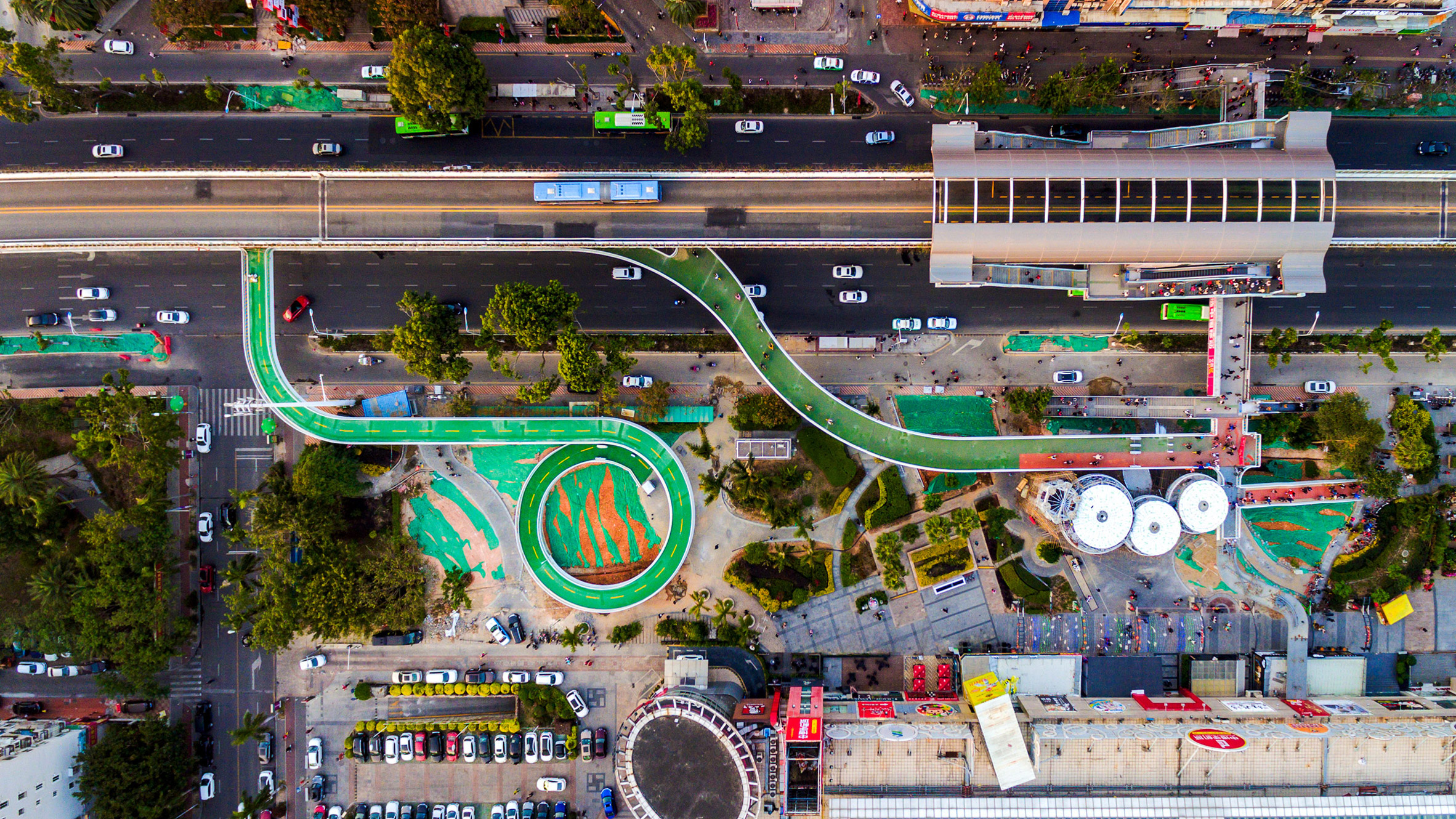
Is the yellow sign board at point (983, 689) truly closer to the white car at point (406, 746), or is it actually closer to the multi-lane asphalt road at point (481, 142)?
the multi-lane asphalt road at point (481, 142)

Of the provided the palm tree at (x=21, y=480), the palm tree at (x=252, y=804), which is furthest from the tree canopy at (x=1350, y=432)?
the palm tree at (x=21, y=480)

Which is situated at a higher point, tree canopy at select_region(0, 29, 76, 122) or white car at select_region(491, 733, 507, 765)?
tree canopy at select_region(0, 29, 76, 122)

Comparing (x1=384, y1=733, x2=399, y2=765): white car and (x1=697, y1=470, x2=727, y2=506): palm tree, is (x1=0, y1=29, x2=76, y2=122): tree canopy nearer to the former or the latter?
(x1=384, y1=733, x2=399, y2=765): white car

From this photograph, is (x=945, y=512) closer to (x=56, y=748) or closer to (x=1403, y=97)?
(x=1403, y=97)

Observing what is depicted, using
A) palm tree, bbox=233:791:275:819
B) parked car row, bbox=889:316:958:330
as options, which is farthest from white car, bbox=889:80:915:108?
palm tree, bbox=233:791:275:819

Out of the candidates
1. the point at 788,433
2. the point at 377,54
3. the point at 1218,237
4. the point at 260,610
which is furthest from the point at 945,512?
the point at 377,54

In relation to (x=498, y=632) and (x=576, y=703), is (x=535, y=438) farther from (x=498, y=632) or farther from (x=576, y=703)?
(x=576, y=703)
